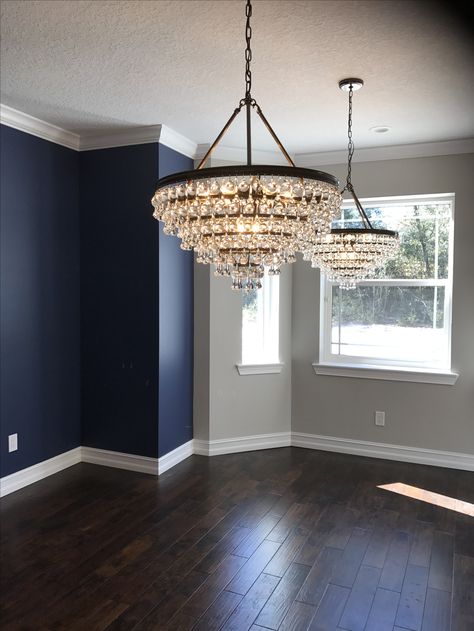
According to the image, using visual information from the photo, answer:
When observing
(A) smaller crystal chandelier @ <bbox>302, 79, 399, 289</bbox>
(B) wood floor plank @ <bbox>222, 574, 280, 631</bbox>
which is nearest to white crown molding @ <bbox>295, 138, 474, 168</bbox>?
(A) smaller crystal chandelier @ <bbox>302, 79, 399, 289</bbox>

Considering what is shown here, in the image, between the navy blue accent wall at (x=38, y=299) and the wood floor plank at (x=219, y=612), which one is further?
the navy blue accent wall at (x=38, y=299)

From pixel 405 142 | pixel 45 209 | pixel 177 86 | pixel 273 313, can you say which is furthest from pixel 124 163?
pixel 405 142

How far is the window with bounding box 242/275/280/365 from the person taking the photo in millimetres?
4664

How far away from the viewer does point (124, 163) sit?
402 centimetres

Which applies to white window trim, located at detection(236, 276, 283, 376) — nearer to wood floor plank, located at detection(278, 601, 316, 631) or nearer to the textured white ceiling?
→ the textured white ceiling

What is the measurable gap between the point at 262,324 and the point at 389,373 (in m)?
1.18

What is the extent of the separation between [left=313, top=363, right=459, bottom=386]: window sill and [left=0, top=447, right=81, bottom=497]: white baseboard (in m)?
2.16

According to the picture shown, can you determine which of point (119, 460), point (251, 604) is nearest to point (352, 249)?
point (251, 604)

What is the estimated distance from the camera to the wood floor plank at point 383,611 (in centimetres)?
224

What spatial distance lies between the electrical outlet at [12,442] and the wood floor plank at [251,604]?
6.55 feet

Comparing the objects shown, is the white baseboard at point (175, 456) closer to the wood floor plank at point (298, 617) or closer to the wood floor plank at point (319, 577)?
the wood floor plank at point (319, 577)

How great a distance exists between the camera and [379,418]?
14.5 feet

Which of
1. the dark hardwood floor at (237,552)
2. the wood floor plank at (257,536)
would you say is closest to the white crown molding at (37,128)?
the dark hardwood floor at (237,552)

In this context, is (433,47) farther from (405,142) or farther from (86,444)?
(86,444)
